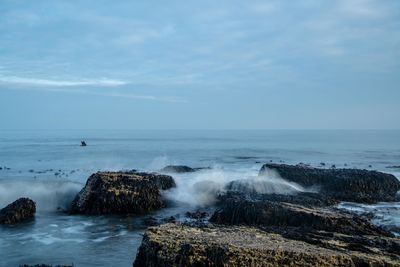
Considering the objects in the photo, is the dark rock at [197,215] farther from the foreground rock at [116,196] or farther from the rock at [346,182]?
the rock at [346,182]

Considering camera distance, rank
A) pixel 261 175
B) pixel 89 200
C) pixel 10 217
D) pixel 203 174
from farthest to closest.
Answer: pixel 203 174 → pixel 261 175 → pixel 89 200 → pixel 10 217

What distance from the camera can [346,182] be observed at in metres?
31.5

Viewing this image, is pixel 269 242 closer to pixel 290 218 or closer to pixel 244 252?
pixel 244 252

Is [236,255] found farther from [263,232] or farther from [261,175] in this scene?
[261,175]

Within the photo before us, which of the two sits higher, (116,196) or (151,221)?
(116,196)

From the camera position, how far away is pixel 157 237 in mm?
13266

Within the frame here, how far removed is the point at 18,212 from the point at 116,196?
17.6ft

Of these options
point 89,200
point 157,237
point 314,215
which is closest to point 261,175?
point 89,200

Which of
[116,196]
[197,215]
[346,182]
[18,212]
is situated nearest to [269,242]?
[197,215]

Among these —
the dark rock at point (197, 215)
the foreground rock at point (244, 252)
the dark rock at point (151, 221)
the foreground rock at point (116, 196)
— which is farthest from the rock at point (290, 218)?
the foreground rock at point (116, 196)

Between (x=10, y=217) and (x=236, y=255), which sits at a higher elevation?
(x=236, y=255)

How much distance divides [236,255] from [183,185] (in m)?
21.4

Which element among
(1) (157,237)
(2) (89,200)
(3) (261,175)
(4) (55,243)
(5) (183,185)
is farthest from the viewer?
(3) (261,175)

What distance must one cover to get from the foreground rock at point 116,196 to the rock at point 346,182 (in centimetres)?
1171
